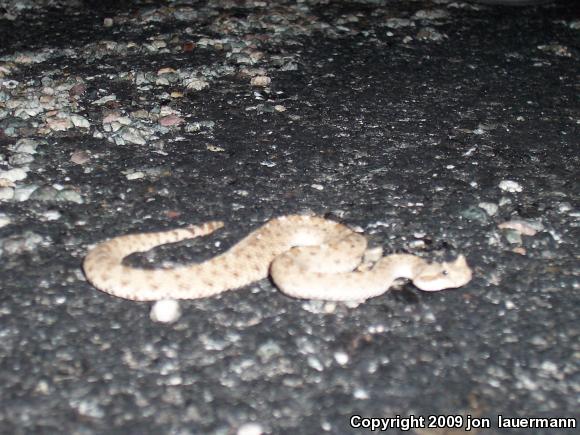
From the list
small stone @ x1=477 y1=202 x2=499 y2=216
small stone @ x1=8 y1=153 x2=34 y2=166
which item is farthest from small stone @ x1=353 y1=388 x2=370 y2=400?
small stone @ x1=8 y1=153 x2=34 y2=166

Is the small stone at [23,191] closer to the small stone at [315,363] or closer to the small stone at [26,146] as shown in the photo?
the small stone at [26,146]

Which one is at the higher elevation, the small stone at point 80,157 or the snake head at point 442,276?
the snake head at point 442,276

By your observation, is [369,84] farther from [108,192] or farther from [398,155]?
[108,192]

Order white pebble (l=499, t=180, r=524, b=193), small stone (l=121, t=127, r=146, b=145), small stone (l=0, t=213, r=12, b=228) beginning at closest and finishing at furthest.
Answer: small stone (l=0, t=213, r=12, b=228)
white pebble (l=499, t=180, r=524, b=193)
small stone (l=121, t=127, r=146, b=145)

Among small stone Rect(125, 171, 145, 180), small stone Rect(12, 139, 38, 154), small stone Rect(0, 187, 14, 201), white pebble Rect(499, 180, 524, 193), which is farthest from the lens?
small stone Rect(12, 139, 38, 154)

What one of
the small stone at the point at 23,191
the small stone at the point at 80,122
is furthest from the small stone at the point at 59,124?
the small stone at the point at 23,191

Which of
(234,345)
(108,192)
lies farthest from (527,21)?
(234,345)

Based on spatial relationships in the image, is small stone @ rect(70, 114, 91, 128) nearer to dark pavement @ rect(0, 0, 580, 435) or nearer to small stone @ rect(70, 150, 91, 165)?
dark pavement @ rect(0, 0, 580, 435)
